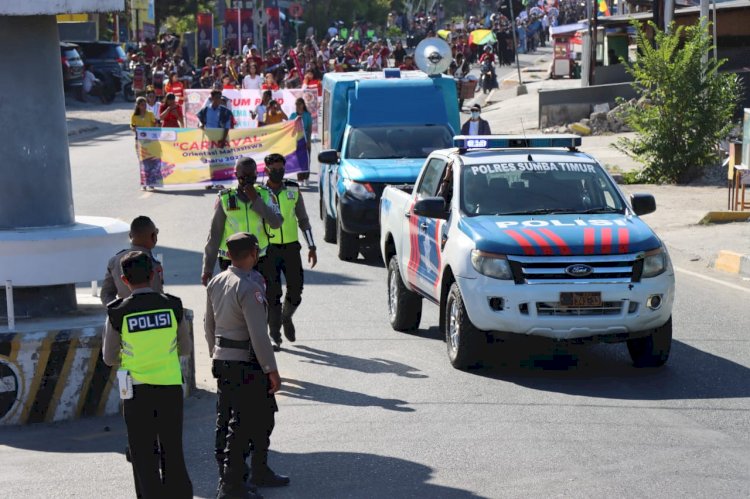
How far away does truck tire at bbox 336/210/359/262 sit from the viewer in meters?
17.4

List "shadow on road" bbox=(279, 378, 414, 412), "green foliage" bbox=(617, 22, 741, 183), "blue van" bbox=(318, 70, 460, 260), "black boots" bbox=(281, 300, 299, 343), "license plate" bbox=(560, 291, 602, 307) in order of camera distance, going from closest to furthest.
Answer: "shadow on road" bbox=(279, 378, 414, 412), "license plate" bbox=(560, 291, 602, 307), "black boots" bbox=(281, 300, 299, 343), "blue van" bbox=(318, 70, 460, 260), "green foliage" bbox=(617, 22, 741, 183)

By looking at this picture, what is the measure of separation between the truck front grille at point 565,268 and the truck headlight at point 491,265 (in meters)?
0.05

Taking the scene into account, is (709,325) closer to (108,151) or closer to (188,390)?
(188,390)

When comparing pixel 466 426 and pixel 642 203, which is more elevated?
pixel 642 203

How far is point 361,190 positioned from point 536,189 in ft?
19.7

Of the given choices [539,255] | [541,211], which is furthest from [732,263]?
[539,255]

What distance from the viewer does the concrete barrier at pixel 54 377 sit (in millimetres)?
9430

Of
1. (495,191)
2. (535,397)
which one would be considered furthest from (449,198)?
(535,397)

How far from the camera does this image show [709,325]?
12.8 meters

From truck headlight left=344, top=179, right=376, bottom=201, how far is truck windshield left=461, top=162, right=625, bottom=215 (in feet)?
18.1

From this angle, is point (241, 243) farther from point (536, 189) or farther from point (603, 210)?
A: point (603, 210)

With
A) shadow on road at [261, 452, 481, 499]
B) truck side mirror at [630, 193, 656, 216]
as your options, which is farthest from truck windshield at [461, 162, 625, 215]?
shadow on road at [261, 452, 481, 499]

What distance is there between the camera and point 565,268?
1029 cm

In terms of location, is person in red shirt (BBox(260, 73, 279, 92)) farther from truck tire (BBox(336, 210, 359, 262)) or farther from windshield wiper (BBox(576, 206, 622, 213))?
windshield wiper (BBox(576, 206, 622, 213))
